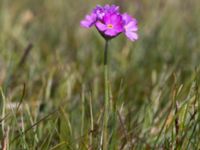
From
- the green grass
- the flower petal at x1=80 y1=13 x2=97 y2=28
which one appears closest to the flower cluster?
the flower petal at x1=80 y1=13 x2=97 y2=28

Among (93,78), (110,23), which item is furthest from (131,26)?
(93,78)

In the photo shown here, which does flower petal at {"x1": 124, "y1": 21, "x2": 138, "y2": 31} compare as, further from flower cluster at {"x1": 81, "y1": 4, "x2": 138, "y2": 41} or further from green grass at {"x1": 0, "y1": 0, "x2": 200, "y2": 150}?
green grass at {"x1": 0, "y1": 0, "x2": 200, "y2": 150}

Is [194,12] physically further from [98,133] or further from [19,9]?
[98,133]

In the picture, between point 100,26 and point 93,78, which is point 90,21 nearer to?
point 100,26

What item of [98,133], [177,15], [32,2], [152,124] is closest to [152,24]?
[177,15]

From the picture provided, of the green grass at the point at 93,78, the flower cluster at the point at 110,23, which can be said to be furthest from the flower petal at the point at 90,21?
the green grass at the point at 93,78

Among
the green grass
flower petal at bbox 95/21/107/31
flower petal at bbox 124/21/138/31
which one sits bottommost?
the green grass

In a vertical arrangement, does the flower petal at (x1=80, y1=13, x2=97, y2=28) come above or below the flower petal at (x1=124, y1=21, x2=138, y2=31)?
above
